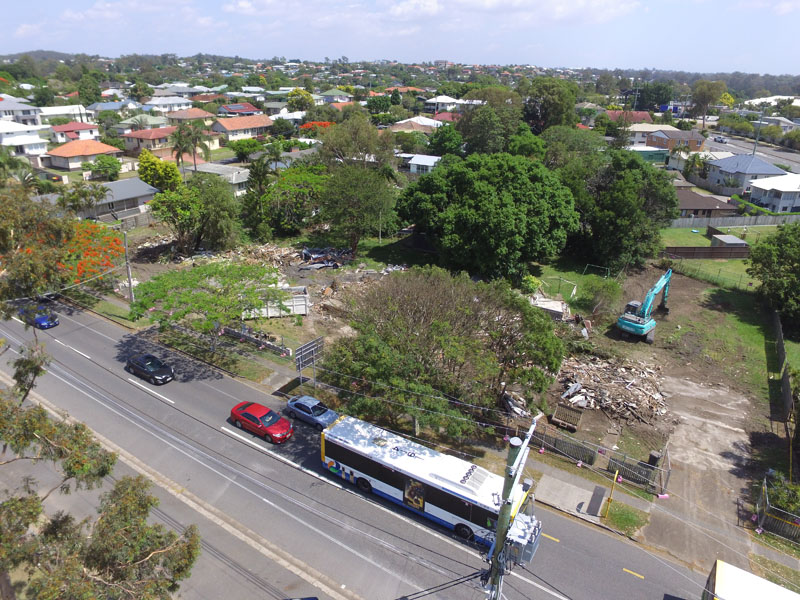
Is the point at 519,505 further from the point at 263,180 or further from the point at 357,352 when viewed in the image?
the point at 263,180

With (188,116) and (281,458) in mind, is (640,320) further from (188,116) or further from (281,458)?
(188,116)

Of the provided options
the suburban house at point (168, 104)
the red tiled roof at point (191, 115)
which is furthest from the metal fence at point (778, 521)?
the suburban house at point (168, 104)

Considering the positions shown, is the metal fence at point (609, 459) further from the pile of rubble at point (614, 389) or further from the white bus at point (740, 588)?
the white bus at point (740, 588)

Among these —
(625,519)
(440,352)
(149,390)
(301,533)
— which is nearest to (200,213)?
(149,390)

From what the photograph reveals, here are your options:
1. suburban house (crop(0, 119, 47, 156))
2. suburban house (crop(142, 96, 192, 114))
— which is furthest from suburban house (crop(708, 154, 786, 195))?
suburban house (crop(142, 96, 192, 114))

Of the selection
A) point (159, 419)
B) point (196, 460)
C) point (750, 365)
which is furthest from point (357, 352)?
point (750, 365)

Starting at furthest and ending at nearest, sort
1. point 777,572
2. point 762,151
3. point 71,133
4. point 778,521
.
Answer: point 762,151
point 71,133
point 778,521
point 777,572
